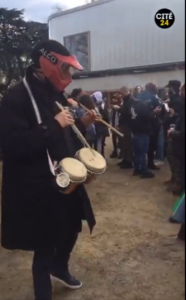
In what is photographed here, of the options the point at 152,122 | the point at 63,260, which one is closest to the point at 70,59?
the point at 63,260

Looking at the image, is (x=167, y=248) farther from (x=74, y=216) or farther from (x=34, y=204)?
(x=34, y=204)

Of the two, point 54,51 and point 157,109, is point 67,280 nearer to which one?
point 54,51

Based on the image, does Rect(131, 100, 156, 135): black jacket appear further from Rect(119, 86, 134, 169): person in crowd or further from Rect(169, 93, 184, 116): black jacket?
Answer: Rect(169, 93, 184, 116): black jacket

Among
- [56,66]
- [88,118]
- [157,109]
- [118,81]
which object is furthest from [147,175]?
[56,66]

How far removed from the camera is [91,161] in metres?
2.30

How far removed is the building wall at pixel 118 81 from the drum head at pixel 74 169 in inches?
202

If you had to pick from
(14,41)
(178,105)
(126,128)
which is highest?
(14,41)

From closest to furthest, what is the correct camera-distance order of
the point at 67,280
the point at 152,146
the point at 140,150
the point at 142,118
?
1. the point at 67,280
2. the point at 142,118
3. the point at 140,150
4. the point at 152,146

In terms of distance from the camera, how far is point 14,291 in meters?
2.78

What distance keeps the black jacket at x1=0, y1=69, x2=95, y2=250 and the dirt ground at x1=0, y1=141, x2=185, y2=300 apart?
66cm

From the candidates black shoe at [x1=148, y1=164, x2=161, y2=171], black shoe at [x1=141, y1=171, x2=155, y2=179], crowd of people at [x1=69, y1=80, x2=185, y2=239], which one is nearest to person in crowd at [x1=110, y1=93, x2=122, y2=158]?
crowd of people at [x1=69, y1=80, x2=185, y2=239]

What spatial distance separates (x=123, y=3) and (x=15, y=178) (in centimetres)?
647

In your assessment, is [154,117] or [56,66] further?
[154,117]

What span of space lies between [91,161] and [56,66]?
0.54 metres
